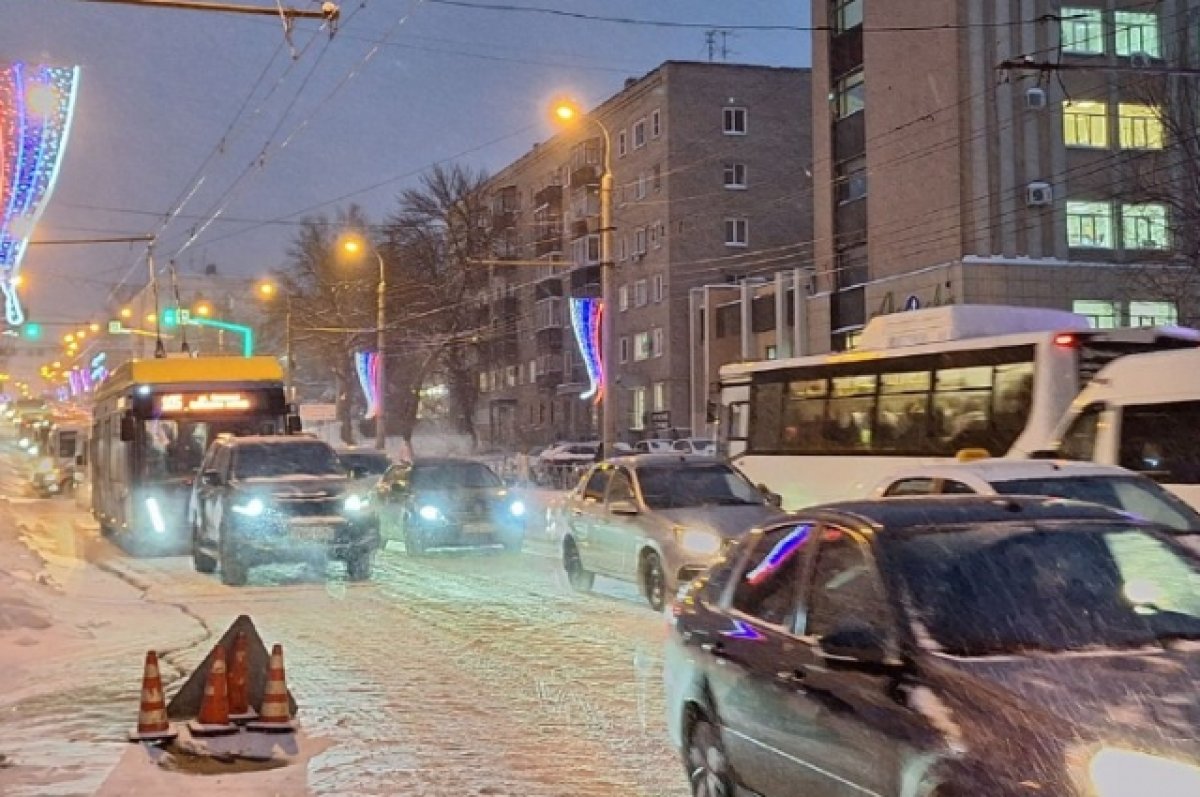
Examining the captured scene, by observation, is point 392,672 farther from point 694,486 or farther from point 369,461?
point 369,461

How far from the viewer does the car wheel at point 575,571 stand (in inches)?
624

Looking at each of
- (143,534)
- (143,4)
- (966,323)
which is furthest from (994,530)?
(143,534)

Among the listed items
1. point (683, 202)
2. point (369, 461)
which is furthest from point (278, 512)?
point (683, 202)

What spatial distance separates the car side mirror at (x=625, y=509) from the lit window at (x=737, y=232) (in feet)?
147

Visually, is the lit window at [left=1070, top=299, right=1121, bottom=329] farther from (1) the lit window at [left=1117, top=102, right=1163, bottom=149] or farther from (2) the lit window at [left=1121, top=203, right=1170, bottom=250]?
(1) the lit window at [left=1117, top=102, right=1163, bottom=149]

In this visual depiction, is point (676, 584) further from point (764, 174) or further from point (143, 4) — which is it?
point (764, 174)

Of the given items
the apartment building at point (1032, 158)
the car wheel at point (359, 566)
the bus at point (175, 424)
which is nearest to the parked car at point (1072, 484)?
the car wheel at point (359, 566)

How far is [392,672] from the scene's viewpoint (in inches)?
409

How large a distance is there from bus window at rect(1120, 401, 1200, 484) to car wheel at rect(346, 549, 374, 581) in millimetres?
9709

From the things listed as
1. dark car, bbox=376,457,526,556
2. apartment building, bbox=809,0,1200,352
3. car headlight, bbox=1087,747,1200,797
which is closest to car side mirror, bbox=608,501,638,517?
dark car, bbox=376,457,526,556

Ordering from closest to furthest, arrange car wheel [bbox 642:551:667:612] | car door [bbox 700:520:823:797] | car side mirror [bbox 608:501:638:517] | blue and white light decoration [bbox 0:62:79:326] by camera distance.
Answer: car door [bbox 700:520:823:797] → car wheel [bbox 642:551:667:612] → blue and white light decoration [bbox 0:62:79:326] → car side mirror [bbox 608:501:638:517]

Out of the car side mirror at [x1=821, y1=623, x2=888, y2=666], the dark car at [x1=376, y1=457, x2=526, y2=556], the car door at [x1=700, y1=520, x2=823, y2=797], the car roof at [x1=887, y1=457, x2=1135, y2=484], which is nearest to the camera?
the car side mirror at [x1=821, y1=623, x2=888, y2=666]

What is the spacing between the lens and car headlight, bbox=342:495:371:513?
17466 millimetres

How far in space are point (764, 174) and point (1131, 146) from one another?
2393 centimetres
